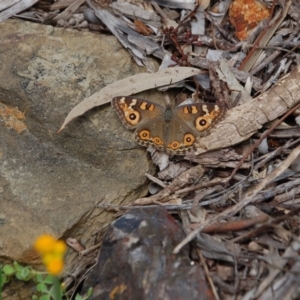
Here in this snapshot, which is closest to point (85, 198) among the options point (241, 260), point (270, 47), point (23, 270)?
point (23, 270)

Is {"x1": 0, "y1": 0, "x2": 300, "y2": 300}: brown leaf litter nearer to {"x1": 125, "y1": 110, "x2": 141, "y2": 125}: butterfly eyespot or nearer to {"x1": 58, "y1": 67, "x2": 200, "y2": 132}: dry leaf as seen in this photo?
{"x1": 58, "y1": 67, "x2": 200, "y2": 132}: dry leaf

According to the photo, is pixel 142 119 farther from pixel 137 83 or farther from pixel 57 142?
pixel 57 142

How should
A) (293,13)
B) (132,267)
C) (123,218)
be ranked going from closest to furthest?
(132,267) < (123,218) < (293,13)

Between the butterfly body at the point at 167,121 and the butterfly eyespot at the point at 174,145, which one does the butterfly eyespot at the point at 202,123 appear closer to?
the butterfly body at the point at 167,121

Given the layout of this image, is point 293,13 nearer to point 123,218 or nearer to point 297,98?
point 297,98

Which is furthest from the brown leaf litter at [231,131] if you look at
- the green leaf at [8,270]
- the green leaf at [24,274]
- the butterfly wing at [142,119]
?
the green leaf at [8,270]

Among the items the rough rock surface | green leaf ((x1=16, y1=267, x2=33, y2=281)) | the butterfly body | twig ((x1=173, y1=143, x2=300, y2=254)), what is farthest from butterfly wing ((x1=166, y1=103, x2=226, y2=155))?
green leaf ((x1=16, y1=267, x2=33, y2=281))

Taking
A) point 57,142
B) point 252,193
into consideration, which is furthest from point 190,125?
point 57,142
